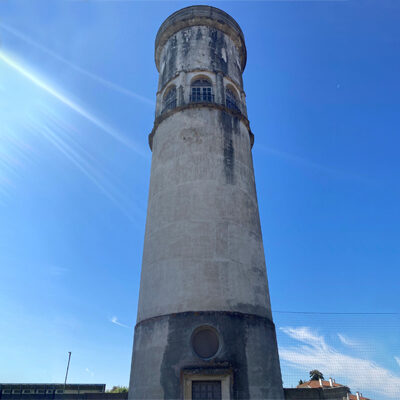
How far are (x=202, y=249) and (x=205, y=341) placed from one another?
11.9ft

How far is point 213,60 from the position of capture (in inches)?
827

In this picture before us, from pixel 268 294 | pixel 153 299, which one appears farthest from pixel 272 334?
pixel 153 299

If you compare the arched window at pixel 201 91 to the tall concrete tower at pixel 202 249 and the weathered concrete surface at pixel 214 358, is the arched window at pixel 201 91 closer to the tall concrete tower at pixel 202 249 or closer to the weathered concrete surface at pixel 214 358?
the tall concrete tower at pixel 202 249

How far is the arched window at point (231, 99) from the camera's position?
2017 centimetres

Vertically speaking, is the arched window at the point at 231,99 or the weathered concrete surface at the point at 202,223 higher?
the arched window at the point at 231,99

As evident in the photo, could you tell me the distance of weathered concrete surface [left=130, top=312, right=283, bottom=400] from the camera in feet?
41.0

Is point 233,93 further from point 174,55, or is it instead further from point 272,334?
point 272,334

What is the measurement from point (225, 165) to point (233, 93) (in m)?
6.37

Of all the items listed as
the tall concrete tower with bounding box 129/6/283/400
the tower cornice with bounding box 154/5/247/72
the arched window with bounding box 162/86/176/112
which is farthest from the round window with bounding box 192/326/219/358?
the tower cornice with bounding box 154/5/247/72

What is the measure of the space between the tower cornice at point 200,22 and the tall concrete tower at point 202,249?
8.1 inches

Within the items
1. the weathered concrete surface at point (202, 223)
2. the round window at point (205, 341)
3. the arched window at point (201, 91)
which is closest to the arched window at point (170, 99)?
the arched window at point (201, 91)

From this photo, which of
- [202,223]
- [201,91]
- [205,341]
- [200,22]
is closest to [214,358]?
[205,341]

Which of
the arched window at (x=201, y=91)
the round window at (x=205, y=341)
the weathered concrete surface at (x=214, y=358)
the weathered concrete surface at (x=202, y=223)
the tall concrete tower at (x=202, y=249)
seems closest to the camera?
the weathered concrete surface at (x=214, y=358)

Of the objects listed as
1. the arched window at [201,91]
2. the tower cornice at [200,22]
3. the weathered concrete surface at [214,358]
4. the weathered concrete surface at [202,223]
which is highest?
the tower cornice at [200,22]
